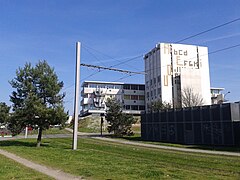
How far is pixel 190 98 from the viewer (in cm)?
8381

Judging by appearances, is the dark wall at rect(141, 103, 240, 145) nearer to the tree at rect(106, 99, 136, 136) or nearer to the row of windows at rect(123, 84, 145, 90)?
the tree at rect(106, 99, 136, 136)

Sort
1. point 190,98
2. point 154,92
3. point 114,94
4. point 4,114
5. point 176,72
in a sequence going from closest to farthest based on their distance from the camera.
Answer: point 4,114 < point 190,98 < point 176,72 < point 154,92 < point 114,94

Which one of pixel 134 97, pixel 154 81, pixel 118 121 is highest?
pixel 154 81

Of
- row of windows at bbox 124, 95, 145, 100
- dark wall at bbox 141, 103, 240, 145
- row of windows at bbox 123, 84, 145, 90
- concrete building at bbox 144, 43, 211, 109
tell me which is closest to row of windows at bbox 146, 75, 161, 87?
concrete building at bbox 144, 43, 211, 109

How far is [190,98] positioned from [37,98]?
60.0 m

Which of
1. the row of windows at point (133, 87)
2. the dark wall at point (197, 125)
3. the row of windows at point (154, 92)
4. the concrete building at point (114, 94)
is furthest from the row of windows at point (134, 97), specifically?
the dark wall at point (197, 125)

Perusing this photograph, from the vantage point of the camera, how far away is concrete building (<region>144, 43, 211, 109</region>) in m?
94.8

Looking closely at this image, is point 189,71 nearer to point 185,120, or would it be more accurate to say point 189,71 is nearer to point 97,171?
point 185,120

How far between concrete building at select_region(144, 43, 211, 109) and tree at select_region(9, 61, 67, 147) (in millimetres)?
64252

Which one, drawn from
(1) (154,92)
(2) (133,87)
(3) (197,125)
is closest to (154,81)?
(1) (154,92)

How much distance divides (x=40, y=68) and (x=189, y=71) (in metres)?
70.7

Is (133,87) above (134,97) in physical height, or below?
above

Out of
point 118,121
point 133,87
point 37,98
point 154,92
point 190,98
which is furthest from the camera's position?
point 133,87

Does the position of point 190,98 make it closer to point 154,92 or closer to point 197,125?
point 154,92
